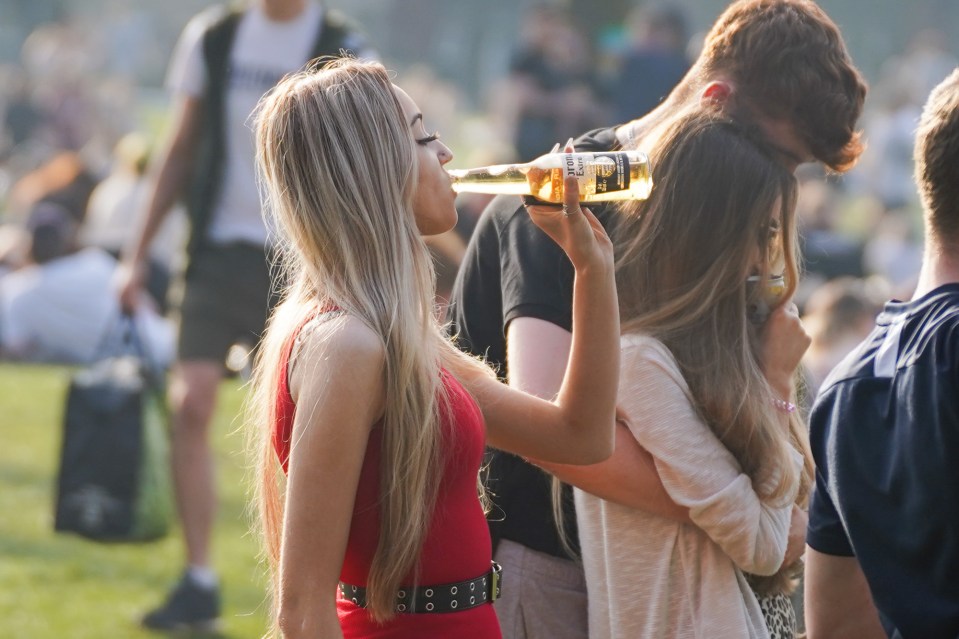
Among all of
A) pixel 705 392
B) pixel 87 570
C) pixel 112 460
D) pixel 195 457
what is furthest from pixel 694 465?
pixel 87 570

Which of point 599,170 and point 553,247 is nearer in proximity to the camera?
point 599,170

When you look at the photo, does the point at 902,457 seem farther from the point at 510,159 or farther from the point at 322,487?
the point at 510,159

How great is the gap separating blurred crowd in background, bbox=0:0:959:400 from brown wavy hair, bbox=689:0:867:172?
87 cm

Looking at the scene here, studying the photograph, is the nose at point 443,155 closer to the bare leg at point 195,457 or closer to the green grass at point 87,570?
the green grass at point 87,570

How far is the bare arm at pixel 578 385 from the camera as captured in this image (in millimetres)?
2145

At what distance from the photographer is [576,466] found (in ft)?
7.77

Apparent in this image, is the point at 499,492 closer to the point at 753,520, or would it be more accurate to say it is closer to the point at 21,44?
the point at 753,520

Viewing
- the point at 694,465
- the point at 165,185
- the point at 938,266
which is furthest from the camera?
the point at 165,185

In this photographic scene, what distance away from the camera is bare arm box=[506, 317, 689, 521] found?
7.77 ft

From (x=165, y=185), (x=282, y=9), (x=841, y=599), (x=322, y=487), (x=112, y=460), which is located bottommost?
(x=112, y=460)

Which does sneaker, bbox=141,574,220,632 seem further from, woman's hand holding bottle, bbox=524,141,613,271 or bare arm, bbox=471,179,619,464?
woman's hand holding bottle, bbox=524,141,613,271

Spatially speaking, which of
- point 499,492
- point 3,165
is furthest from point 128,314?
point 3,165

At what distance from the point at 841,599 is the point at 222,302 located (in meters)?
2.94

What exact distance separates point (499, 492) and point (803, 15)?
109 cm
